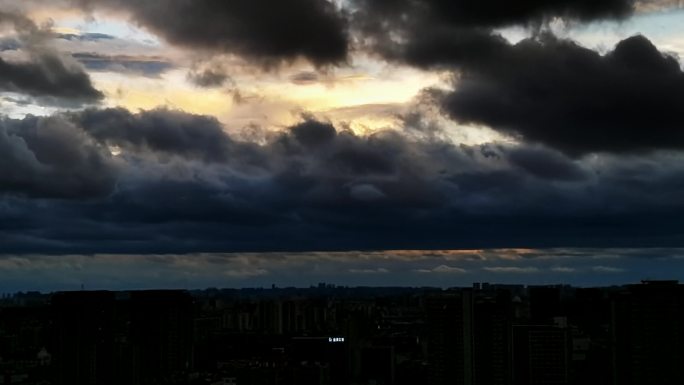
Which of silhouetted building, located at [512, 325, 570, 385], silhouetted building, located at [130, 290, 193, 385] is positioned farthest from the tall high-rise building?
silhouetted building, located at [130, 290, 193, 385]

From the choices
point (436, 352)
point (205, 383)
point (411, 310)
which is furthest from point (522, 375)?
point (411, 310)

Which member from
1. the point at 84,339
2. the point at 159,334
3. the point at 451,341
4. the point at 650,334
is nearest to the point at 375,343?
the point at 159,334

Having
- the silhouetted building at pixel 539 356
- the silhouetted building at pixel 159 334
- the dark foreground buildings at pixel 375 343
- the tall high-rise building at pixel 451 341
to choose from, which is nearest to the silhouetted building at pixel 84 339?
the dark foreground buildings at pixel 375 343

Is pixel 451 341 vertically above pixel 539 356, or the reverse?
pixel 451 341

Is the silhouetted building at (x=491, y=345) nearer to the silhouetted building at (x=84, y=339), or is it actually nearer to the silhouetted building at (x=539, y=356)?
the silhouetted building at (x=539, y=356)

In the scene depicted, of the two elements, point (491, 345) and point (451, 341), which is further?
point (451, 341)

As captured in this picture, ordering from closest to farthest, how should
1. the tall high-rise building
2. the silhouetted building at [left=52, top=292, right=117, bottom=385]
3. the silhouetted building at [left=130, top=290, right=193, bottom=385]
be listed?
the tall high-rise building
the silhouetted building at [left=52, top=292, right=117, bottom=385]
the silhouetted building at [left=130, top=290, right=193, bottom=385]

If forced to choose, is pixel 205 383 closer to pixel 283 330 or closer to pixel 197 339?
pixel 197 339

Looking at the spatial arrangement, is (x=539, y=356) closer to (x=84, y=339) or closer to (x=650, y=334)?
(x=650, y=334)

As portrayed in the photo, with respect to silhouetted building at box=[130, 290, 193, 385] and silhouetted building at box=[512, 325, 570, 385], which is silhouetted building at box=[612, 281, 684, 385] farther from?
silhouetted building at box=[130, 290, 193, 385]
